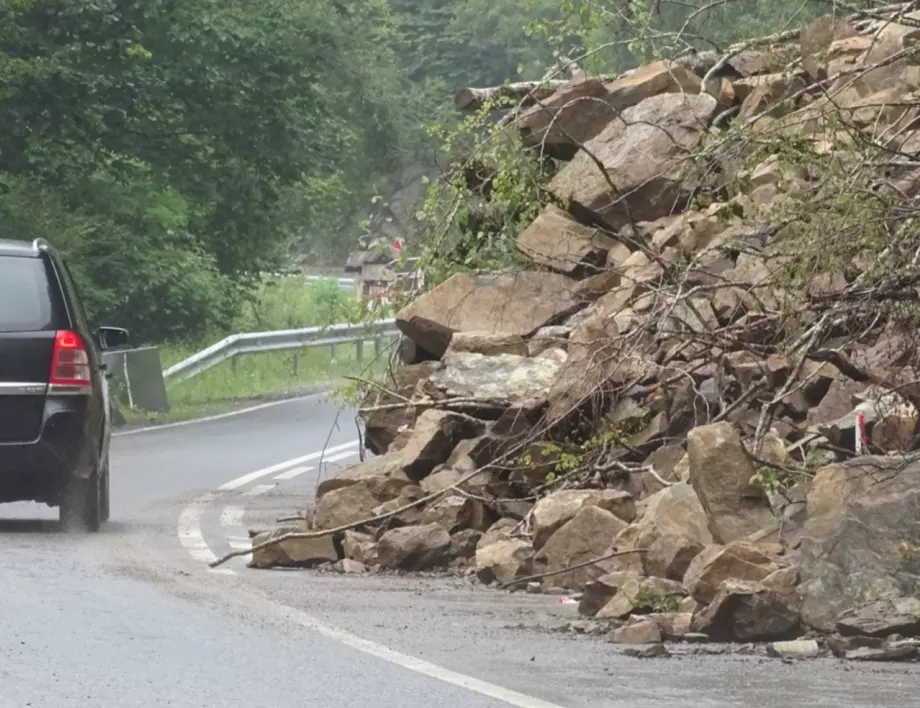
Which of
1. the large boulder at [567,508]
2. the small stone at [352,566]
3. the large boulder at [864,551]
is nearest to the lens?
the large boulder at [864,551]

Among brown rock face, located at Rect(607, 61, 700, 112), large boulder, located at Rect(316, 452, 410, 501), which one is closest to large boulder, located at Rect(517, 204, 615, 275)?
brown rock face, located at Rect(607, 61, 700, 112)

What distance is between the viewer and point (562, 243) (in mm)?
15109

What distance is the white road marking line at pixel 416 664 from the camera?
24.4 ft

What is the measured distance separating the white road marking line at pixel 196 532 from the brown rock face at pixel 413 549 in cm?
83

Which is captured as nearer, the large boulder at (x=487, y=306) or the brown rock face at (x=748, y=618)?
the brown rock face at (x=748, y=618)

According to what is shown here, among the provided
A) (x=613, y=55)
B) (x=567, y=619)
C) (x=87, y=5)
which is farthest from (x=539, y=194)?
(x=613, y=55)

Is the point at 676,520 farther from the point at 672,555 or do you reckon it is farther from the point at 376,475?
the point at 376,475

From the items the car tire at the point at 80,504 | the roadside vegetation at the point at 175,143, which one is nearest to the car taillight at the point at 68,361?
the car tire at the point at 80,504

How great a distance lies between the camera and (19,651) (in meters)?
8.34

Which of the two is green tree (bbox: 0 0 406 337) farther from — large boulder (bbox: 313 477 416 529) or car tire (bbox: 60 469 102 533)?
large boulder (bbox: 313 477 416 529)

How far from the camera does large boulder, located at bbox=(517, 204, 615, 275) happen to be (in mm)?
15039

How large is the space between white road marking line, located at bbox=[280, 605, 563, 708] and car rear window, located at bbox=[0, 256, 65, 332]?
13.6ft

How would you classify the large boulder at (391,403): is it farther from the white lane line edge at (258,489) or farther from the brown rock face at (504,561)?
the brown rock face at (504,561)

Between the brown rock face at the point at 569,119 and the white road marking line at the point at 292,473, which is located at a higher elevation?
the brown rock face at the point at 569,119
